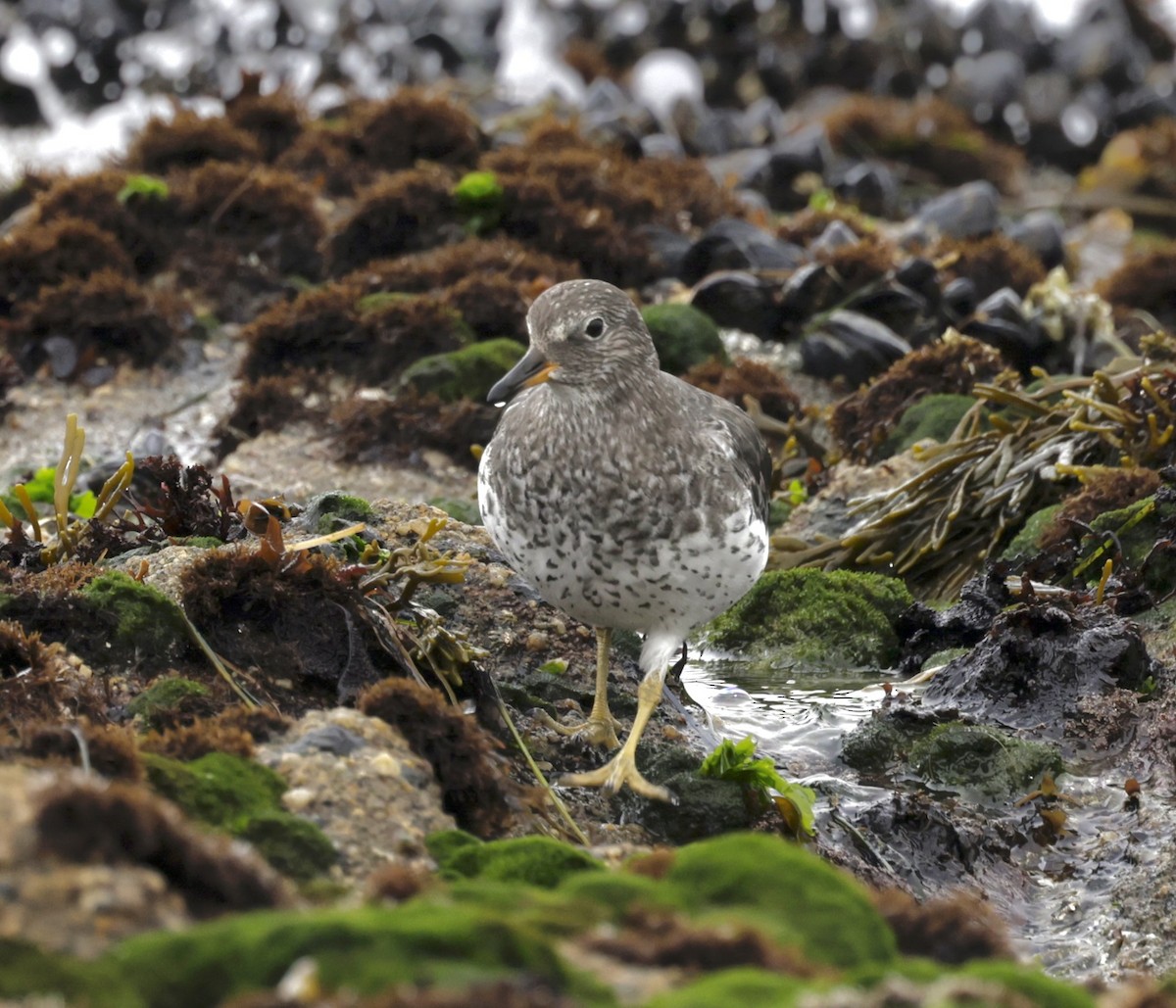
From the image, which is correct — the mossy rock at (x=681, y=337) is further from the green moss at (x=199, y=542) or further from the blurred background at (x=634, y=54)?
the blurred background at (x=634, y=54)

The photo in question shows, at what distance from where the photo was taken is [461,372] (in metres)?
9.13

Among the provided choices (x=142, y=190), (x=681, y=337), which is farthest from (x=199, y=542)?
(x=142, y=190)

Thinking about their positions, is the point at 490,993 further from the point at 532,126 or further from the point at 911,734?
the point at 532,126

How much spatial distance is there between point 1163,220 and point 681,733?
13208 mm

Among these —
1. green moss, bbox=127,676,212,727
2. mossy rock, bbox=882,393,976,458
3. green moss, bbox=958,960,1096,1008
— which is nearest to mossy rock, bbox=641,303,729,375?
mossy rock, bbox=882,393,976,458

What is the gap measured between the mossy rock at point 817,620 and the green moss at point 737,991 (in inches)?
177

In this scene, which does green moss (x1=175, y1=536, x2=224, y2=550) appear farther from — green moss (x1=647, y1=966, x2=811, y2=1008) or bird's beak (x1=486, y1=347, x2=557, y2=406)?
green moss (x1=647, y1=966, x2=811, y2=1008)

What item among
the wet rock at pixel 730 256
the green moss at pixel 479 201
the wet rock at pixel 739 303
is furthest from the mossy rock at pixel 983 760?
the green moss at pixel 479 201

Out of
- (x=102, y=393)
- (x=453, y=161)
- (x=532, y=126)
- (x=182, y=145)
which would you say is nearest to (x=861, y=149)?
(x=532, y=126)

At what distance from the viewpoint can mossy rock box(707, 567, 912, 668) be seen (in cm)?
678

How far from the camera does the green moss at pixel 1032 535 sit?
7.22 metres

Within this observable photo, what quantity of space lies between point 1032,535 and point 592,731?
3063 millimetres

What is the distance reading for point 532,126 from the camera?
44.2ft

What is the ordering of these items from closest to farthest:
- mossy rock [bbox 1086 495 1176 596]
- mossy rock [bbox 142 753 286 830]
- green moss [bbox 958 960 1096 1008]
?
1. green moss [bbox 958 960 1096 1008]
2. mossy rock [bbox 142 753 286 830]
3. mossy rock [bbox 1086 495 1176 596]
